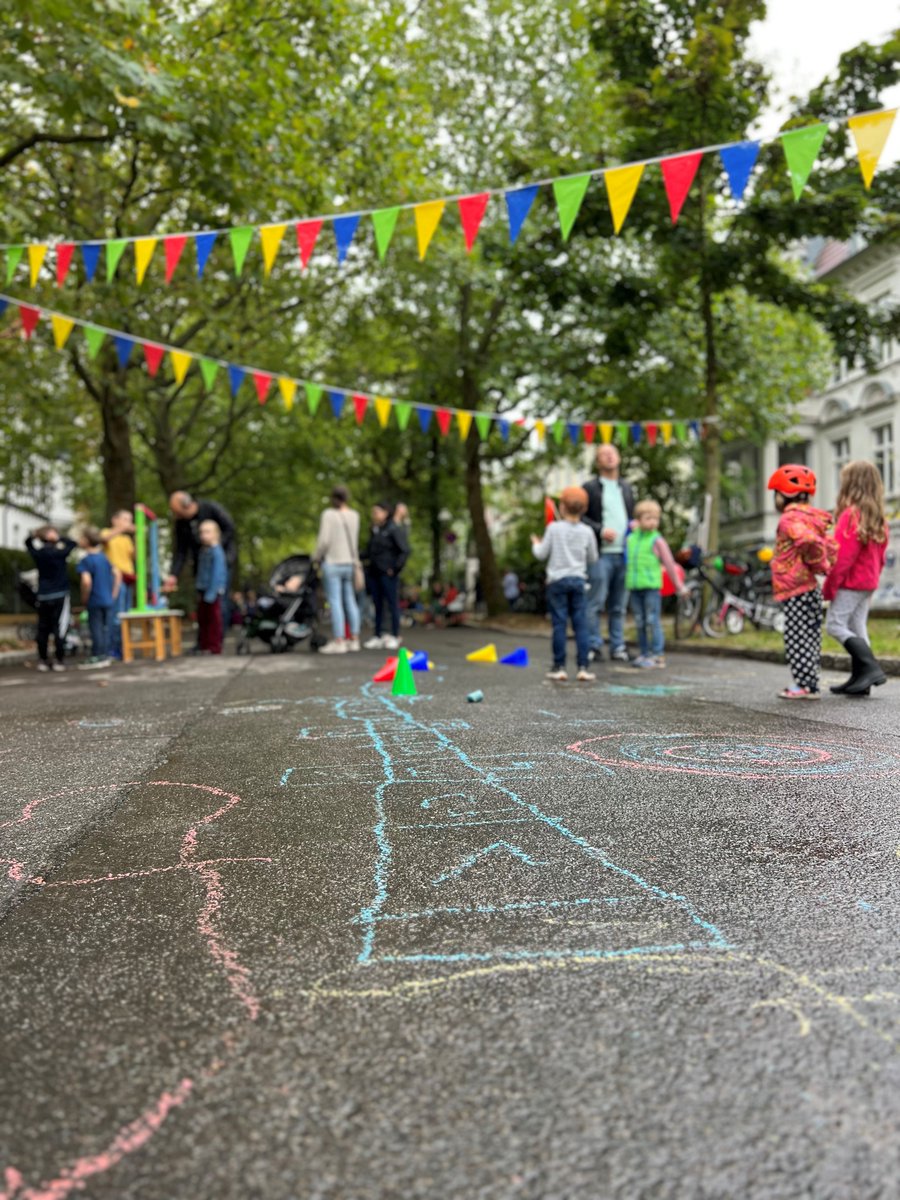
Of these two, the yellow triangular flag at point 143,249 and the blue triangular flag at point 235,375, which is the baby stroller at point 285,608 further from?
the yellow triangular flag at point 143,249

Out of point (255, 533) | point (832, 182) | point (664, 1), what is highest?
point (664, 1)

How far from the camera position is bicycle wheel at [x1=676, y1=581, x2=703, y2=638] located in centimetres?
1323

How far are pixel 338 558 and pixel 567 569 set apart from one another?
4.72 metres

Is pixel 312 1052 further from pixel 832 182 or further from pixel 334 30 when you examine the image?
pixel 334 30

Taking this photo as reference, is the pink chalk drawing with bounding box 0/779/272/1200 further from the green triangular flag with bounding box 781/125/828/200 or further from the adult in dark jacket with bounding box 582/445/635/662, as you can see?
the adult in dark jacket with bounding box 582/445/635/662

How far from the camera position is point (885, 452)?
28.8 m

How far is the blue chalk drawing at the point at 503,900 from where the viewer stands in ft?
7.22

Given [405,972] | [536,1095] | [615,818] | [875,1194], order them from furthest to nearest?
[615,818] → [405,972] → [536,1095] → [875,1194]

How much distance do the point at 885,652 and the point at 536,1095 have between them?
29.3 ft

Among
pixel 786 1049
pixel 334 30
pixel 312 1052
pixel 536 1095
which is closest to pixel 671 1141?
pixel 536 1095

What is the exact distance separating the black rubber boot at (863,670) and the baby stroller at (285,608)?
24.7 ft

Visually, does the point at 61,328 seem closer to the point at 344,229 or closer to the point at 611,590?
the point at 344,229

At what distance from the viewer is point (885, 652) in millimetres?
9516

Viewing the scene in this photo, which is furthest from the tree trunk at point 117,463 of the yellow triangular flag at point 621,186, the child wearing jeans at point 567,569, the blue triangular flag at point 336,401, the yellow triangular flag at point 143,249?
the yellow triangular flag at point 621,186
